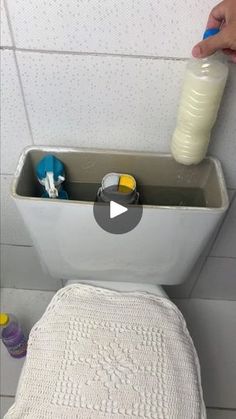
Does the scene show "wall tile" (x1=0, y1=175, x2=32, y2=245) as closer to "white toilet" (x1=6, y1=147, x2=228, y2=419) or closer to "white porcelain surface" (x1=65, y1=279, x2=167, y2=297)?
"white toilet" (x1=6, y1=147, x2=228, y2=419)

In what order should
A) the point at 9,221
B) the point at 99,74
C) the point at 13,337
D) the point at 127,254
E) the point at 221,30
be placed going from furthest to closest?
the point at 13,337, the point at 9,221, the point at 127,254, the point at 99,74, the point at 221,30

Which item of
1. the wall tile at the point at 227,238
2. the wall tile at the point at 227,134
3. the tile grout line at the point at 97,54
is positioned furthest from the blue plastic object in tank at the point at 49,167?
the wall tile at the point at 227,238

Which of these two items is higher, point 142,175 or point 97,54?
point 97,54

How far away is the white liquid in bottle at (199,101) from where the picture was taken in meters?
0.60

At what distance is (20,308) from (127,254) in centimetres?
66

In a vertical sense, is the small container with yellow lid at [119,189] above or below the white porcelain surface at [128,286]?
above

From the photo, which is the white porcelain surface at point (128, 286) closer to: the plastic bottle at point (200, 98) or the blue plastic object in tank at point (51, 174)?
the blue plastic object in tank at point (51, 174)

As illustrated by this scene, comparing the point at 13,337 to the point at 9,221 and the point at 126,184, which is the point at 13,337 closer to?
the point at 9,221

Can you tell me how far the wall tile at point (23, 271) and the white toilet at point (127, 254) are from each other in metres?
0.27

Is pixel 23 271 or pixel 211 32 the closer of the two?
pixel 211 32

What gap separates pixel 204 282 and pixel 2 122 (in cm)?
83

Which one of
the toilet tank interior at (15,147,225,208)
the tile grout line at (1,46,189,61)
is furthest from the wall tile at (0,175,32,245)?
the tile grout line at (1,46,189,61)

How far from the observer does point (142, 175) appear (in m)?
0.79
